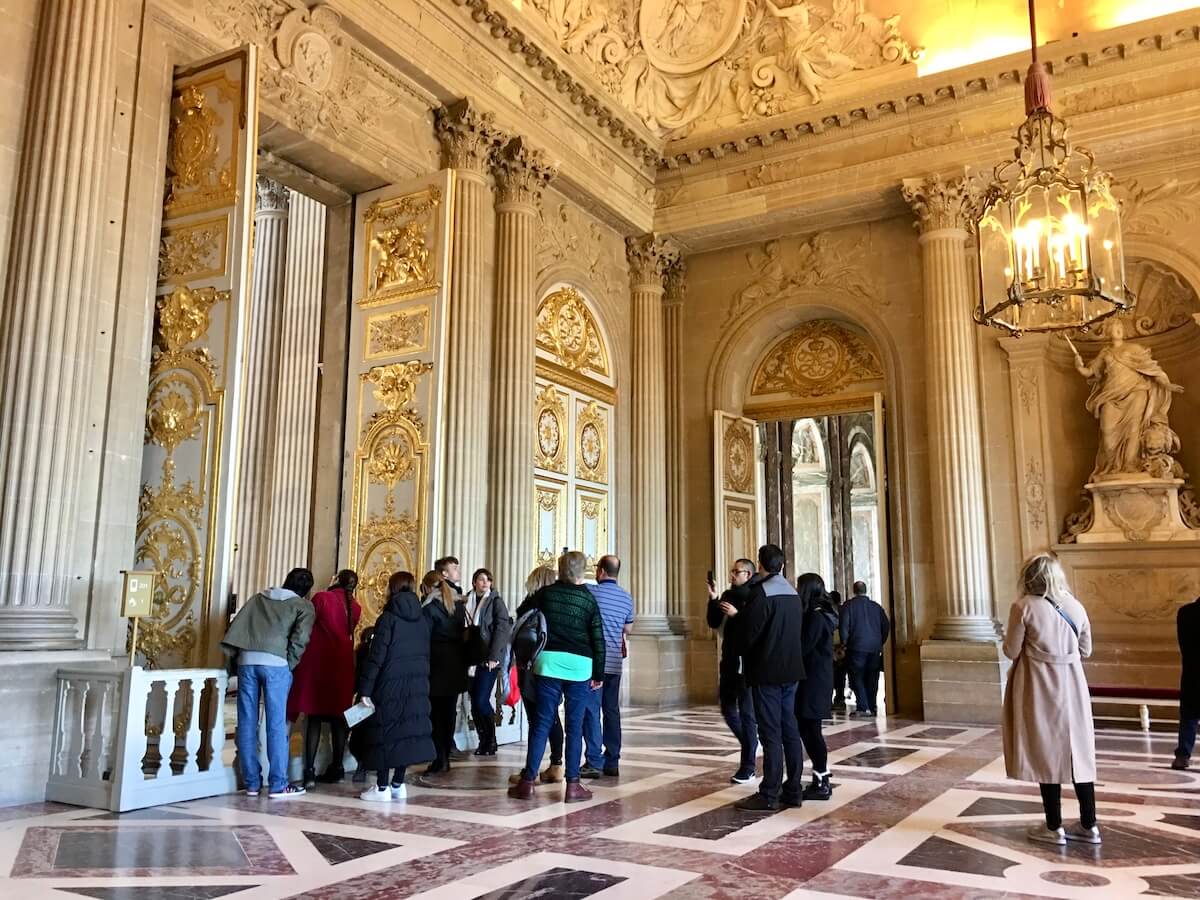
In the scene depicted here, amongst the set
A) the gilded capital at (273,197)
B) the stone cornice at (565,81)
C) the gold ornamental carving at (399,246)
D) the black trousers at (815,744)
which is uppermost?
the stone cornice at (565,81)

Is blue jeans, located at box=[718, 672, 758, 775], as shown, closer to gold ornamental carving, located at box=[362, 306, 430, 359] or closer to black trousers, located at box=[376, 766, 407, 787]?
black trousers, located at box=[376, 766, 407, 787]

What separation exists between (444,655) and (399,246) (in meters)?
4.21

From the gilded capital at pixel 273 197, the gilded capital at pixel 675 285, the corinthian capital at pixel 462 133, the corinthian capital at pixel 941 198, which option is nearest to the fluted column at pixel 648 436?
the gilded capital at pixel 675 285

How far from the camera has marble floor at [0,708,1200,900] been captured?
155 inches

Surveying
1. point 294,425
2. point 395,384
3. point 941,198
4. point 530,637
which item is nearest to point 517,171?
point 395,384

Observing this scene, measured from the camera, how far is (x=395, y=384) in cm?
907

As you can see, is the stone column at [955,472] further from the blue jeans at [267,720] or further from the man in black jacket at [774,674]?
the blue jeans at [267,720]

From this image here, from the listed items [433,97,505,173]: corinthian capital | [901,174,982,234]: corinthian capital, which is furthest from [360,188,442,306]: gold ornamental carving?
[901,174,982,234]: corinthian capital

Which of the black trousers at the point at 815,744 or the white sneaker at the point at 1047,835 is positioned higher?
the black trousers at the point at 815,744

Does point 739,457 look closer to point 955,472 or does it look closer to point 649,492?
point 649,492

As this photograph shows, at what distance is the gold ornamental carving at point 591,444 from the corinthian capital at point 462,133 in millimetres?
3593

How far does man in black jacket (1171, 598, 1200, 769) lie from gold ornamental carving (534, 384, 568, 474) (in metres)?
6.70

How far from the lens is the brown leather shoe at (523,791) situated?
584 centimetres

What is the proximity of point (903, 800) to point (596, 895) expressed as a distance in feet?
9.22
